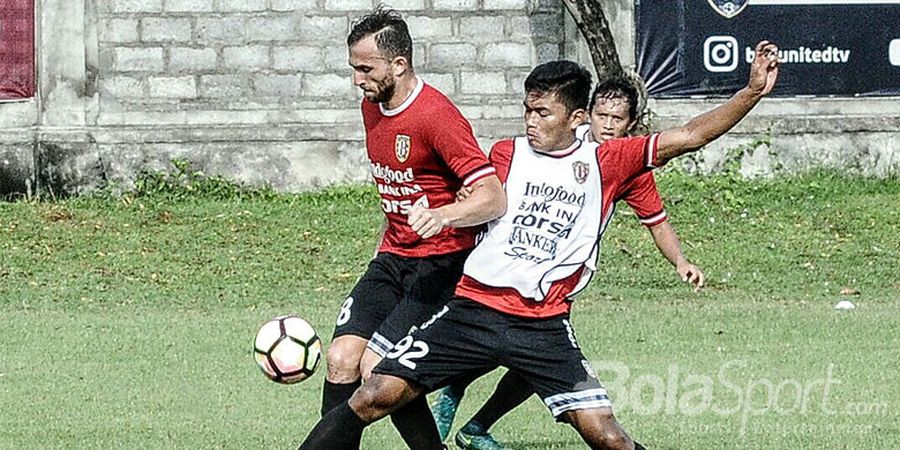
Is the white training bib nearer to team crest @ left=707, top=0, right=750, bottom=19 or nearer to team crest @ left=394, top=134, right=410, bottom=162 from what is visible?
team crest @ left=394, top=134, right=410, bottom=162

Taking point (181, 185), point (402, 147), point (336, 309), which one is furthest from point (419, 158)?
point (181, 185)

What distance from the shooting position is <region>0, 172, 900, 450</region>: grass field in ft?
26.1

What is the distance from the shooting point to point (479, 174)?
6316 mm

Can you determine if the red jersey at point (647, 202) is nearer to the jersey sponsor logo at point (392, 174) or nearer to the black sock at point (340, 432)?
the jersey sponsor logo at point (392, 174)

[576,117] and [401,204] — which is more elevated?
[576,117]

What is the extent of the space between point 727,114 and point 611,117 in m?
1.46

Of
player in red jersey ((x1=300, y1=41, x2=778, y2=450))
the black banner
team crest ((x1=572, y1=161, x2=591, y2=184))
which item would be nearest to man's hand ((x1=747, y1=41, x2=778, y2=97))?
player in red jersey ((x1=300, y1=41, x2=778, y2=450))

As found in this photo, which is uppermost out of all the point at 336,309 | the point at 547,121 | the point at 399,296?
the point at 547,121

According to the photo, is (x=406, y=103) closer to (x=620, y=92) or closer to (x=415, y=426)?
(x=620, y=92)

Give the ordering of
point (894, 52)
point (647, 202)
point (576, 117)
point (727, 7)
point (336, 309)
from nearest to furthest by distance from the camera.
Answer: point (576, 117) < point (647, 202) < point (336, 309) < point (727, 7) < point (894, 52)

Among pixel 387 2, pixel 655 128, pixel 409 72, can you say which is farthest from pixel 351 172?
pixel 409 72

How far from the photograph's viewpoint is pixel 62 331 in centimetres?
1088

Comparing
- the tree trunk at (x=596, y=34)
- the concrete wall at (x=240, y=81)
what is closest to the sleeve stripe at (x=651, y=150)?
the tree trunk at (x=596, y=34)

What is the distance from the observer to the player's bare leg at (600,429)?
239 inches
